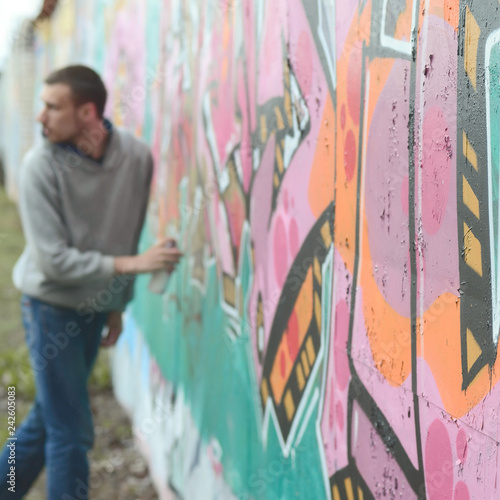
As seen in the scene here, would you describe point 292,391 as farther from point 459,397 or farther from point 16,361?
point 16,361

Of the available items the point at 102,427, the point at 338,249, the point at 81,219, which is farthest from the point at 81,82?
the point at 102,427

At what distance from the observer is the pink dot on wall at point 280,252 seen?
2027 millimetres

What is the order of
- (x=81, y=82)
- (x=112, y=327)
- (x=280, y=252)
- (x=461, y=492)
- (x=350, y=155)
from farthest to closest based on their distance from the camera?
(x=112, y=327) < (x=81, y=82) < (x=280, y=252) < (x=350, y=155) < (x=461, y=492)

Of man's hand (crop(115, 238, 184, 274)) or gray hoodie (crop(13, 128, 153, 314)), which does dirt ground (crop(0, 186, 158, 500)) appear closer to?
gray hoodie (crop(13, 128, 153, 314))

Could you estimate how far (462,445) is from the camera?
116cm

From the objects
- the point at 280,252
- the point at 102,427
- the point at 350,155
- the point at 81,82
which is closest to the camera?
the point at 350,155

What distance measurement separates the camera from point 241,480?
8.10 ft

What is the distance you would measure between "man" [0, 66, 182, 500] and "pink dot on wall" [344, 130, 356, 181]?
144cm

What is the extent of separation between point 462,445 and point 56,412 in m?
2.10

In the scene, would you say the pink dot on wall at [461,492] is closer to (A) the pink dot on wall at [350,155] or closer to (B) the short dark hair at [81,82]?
(A) the pink dot on wall at [350,155]

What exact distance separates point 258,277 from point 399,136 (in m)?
1.00

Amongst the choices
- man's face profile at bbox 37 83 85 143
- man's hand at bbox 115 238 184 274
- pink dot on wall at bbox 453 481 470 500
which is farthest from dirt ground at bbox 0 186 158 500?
pink dot on wall at bbox 453 481 470 500

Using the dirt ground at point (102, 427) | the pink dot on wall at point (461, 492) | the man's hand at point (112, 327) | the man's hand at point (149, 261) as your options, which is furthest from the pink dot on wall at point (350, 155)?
the dirt ground at point (102, 427)

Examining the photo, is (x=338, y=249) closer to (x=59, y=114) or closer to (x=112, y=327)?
(x=59, y=114)
